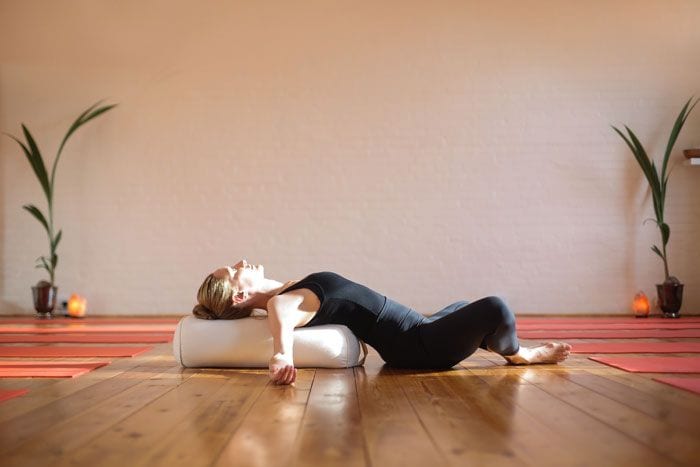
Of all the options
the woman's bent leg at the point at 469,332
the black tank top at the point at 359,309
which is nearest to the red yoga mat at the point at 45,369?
the black tank top at the point at 359,309

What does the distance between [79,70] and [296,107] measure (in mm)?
2064

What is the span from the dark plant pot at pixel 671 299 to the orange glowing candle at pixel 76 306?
500cm

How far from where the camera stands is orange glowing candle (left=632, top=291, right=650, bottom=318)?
6371 millimetres

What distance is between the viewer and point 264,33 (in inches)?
271

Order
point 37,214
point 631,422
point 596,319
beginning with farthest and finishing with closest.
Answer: point 37,214 → point 596,319 → point 631,422

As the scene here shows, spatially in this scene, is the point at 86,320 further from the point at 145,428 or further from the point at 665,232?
the point at 665,232

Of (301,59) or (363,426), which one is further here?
(301,59)

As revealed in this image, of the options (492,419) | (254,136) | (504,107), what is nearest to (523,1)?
(504,107)

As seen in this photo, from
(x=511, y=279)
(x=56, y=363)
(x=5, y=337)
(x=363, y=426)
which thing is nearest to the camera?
(x=363, y=426)

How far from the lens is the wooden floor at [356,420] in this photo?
5.12 ft

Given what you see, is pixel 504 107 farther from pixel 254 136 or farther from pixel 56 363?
pixel 56 363

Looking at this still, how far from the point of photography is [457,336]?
282 centimetres

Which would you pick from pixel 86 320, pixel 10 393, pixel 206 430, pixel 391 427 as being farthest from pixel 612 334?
pixel 86 320

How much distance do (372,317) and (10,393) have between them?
132 cm
